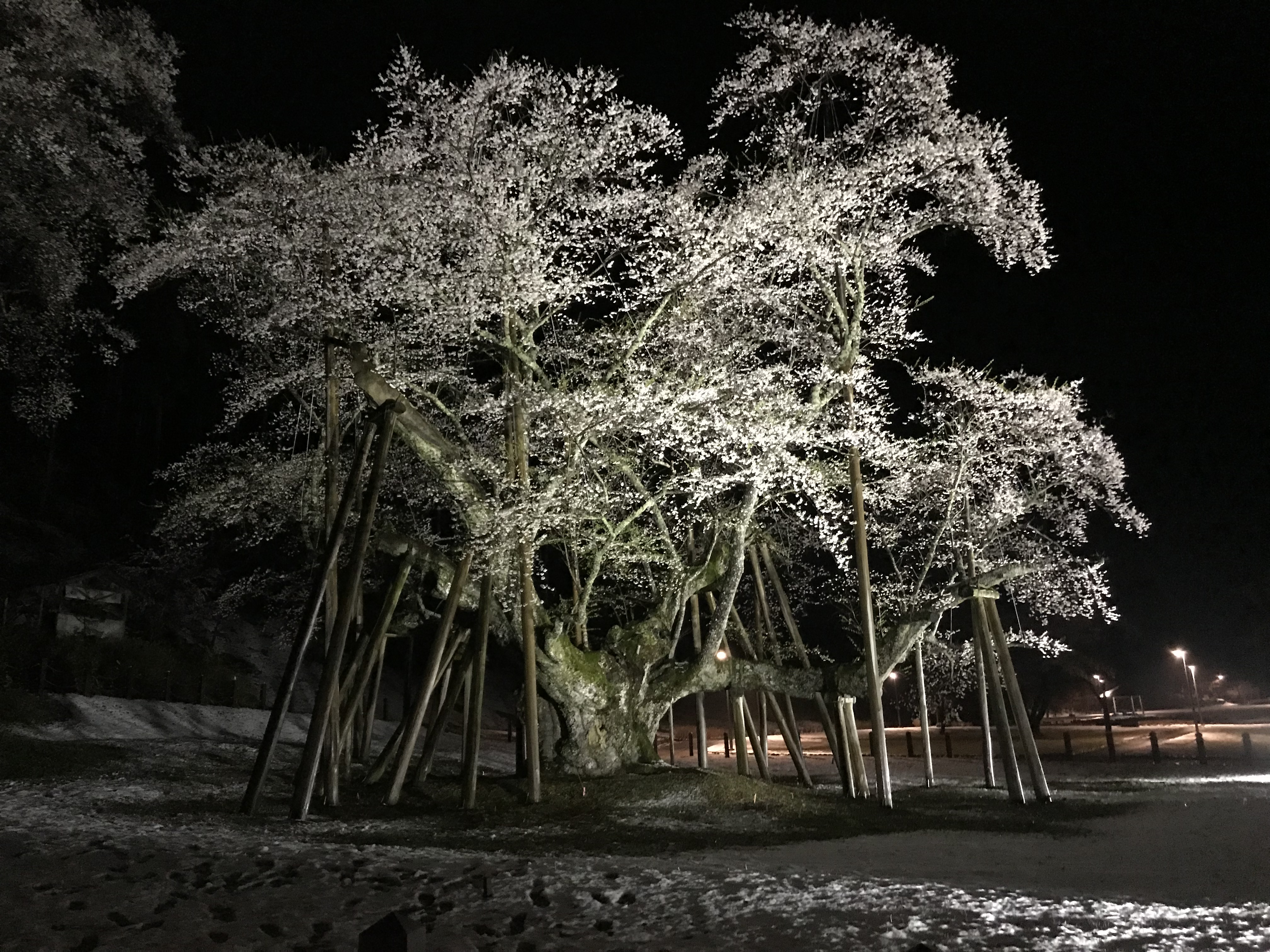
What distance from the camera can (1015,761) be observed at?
598 inches

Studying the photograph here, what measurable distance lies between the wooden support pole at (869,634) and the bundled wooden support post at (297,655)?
7831 millimetres

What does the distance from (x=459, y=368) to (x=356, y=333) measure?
1.77 meters

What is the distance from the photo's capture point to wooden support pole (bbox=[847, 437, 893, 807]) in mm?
14195

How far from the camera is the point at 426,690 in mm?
13570

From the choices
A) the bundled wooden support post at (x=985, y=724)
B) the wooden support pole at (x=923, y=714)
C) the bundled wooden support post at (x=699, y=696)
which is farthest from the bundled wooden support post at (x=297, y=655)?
the bundled wooden support post at (x=985, y=724)

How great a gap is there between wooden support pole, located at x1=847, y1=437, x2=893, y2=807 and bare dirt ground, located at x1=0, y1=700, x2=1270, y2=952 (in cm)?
61

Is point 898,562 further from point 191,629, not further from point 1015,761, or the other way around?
point 191,629

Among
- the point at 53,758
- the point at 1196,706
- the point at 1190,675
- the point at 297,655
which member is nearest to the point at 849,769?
the point at 297,655

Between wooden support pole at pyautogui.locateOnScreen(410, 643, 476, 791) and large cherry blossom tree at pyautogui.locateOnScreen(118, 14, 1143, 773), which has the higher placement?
large cherry blossom tree at pyautogui.locateOnScreen(118, 14, 1143, 773)

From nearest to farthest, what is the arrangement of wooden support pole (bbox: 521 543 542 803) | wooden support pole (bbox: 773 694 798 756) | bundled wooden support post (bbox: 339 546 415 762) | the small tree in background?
wooden support pole (bbox: 521 543 542 803)
the small tree in background
bundled wooden support post (bbox: 339 546 415 762)
wooden support pole (bbox: 773 694 798 756)

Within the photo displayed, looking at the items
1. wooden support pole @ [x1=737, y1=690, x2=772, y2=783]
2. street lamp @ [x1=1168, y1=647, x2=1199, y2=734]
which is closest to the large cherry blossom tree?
wooden support pole @ [x1=737, y1=690, x2=772, y2=783]

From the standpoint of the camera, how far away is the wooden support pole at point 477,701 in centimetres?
1284

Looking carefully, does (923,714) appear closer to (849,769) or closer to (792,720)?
(792,720)

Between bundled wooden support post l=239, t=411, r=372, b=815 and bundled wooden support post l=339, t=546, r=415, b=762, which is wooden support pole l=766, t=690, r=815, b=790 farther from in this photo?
bundled wooden support post l=239, t=411, r=372, b=815
